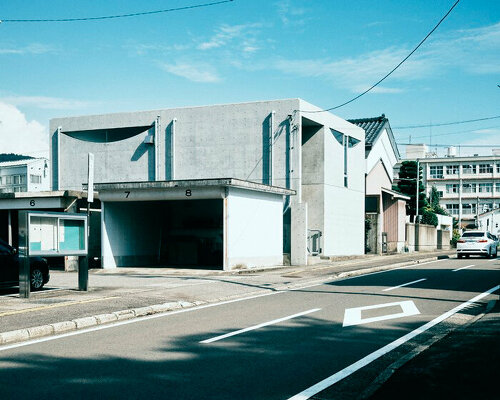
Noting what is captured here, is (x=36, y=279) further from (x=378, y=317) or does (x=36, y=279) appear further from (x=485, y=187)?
(x=485, y=187)

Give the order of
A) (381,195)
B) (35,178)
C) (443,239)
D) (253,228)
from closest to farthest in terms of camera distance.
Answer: (253,228)
(381,195)
(443,239)
(35,178)

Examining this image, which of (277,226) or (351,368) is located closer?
(351,368)

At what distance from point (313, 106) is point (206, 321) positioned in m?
21.3

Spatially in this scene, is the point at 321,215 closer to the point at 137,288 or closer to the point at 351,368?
the point at 137,288

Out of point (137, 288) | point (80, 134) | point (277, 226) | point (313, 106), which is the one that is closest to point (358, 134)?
point (313, 106)

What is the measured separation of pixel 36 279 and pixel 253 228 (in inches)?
460

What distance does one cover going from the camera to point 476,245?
35438 millimetres

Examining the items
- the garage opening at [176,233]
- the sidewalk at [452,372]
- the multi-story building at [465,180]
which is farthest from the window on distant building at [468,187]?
the sidewalk at [452,372]

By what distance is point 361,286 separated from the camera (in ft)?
56.6

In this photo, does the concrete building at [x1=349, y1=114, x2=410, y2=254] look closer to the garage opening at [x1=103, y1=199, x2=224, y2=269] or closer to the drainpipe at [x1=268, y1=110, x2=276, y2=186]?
the drainpipe at [x1=268, y1=110, x2=276, y2=186]

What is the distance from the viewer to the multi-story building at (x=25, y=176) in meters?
65.1

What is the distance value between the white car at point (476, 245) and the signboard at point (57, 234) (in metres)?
27.4

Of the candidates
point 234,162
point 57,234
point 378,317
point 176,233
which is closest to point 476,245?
point 234,162

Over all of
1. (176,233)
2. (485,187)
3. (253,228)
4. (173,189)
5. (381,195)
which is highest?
(485,187)
